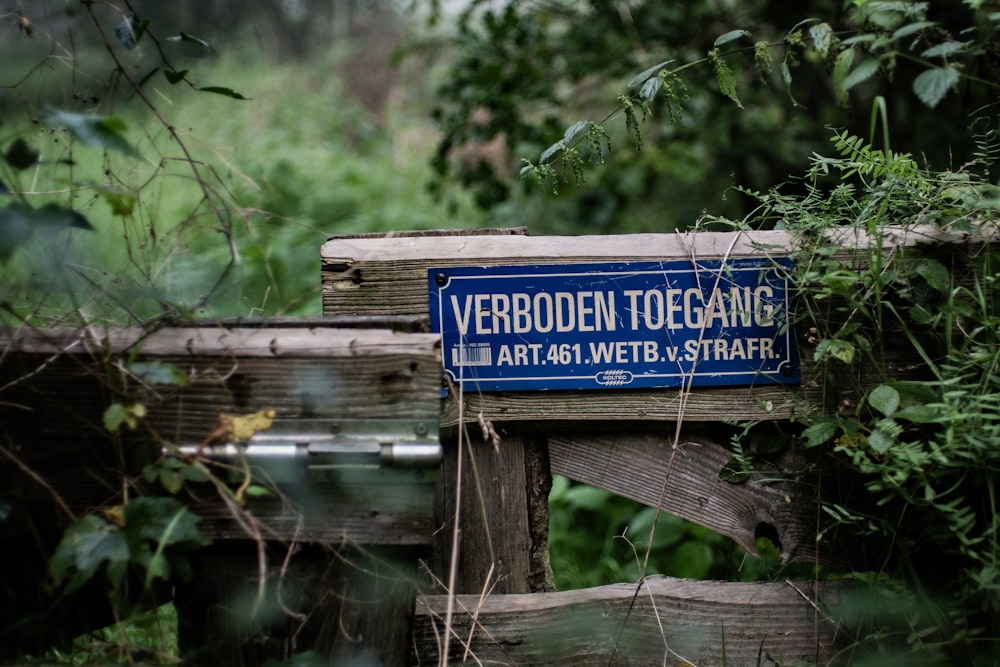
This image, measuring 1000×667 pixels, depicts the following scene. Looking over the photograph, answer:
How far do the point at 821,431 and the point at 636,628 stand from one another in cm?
60

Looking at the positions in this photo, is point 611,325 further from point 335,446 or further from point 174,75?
point 174,75

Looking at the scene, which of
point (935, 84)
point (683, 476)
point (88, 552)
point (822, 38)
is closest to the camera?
point (88, 552)

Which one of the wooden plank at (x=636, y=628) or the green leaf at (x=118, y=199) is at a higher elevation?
the green leaf at (x=118, y=199)

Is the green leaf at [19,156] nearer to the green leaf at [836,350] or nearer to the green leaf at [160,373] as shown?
the green leaf at [160,373]

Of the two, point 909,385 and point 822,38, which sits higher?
point 822,38

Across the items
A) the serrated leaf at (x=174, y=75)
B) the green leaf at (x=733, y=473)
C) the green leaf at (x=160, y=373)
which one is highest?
the serrated leaf at (x=174, y=75)

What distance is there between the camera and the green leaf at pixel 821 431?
170cm

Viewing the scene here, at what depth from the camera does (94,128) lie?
1.35 m

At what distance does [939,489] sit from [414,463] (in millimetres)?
1103

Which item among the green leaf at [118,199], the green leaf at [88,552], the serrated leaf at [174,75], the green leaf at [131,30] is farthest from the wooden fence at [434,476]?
the green leaf at [131,30]

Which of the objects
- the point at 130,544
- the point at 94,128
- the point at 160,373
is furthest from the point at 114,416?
the point at 94,128

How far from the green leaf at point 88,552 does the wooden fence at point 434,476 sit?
0.41ft

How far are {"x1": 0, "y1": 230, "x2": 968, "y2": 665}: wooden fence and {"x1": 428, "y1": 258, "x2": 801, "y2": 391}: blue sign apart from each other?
0.04 meters

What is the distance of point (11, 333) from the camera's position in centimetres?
150
